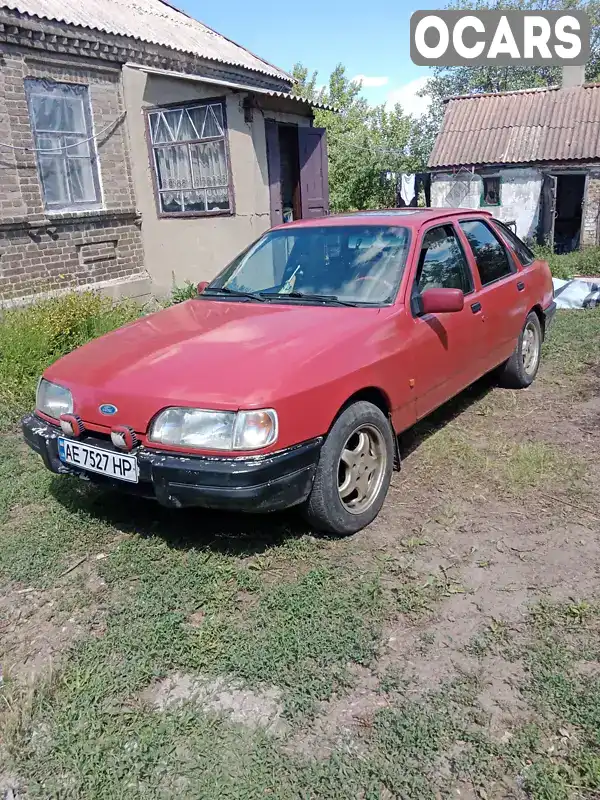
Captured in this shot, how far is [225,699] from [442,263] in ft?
10.0

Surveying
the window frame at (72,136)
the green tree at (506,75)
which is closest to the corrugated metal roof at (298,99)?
the window frame at (72,136)

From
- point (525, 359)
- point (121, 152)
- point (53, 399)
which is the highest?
point (121, 152)

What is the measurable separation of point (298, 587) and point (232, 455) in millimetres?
705

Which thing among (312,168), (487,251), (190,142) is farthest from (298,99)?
(487,251)

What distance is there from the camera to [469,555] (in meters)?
3.34

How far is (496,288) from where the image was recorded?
493 cm

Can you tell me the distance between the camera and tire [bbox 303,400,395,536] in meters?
3.24

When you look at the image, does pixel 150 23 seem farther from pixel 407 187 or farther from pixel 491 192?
pixel 491 192

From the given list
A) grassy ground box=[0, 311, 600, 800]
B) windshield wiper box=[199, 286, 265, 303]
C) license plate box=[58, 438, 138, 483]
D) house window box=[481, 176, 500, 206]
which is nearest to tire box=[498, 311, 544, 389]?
grassy ground box=[0, 311, 600, 800]

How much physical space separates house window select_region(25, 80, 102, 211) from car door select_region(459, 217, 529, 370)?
6.30 meters

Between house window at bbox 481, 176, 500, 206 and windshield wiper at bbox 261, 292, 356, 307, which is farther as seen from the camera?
house window at bbox 481, 176, 500, 206

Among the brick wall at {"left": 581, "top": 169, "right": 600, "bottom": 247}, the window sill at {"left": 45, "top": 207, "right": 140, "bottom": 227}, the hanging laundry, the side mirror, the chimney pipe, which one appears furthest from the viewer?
the hanging laundry

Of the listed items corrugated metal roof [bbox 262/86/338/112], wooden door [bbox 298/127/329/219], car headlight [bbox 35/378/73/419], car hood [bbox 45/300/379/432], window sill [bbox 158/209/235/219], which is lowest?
car headlight [bbox 35/378/73/419]

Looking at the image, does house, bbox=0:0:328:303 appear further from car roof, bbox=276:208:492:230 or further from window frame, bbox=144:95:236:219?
car roof, bbox=276:208:492:230
